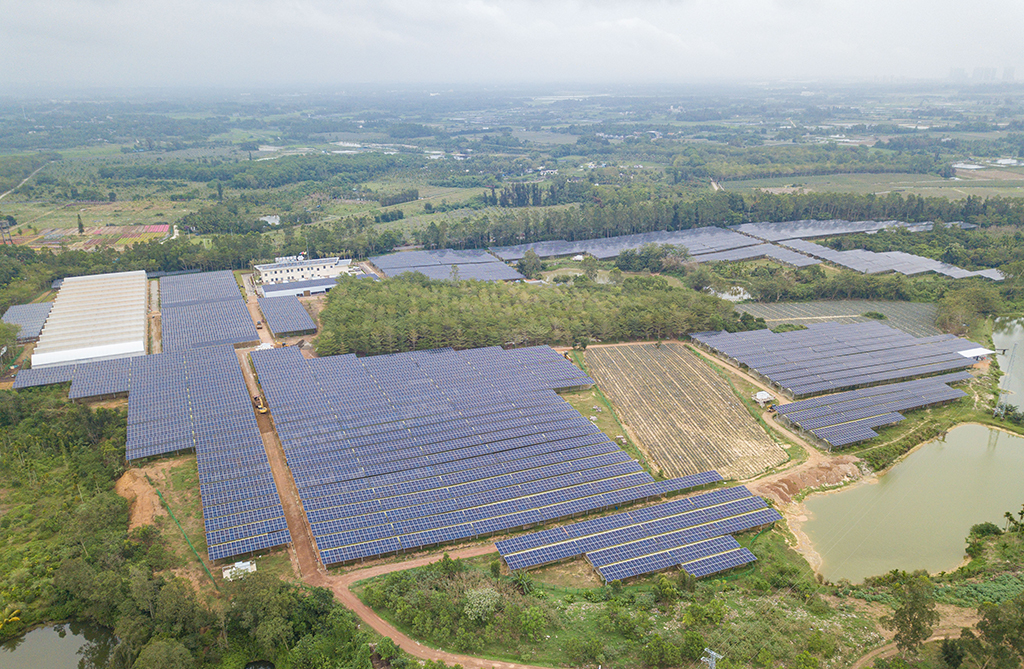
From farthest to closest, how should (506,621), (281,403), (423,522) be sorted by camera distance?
(281,403), (423,522), (506,621)

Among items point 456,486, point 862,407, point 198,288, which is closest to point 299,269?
point 198,288

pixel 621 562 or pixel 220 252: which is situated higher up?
pixel 220 252

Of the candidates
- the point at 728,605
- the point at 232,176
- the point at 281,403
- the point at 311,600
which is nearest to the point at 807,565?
the point at 728,605

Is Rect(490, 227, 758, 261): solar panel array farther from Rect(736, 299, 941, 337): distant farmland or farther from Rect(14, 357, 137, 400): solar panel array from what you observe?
Rect(14, 357, 137, 400): solar panel array

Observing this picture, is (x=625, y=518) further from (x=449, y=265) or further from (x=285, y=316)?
(x=449, y=265)

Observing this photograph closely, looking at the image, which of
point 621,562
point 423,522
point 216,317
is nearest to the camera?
point 621,562

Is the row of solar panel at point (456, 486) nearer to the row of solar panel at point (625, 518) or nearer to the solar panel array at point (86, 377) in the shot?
the row of solar panel at point (625, 518)

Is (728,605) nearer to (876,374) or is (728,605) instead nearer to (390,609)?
(390,609)
